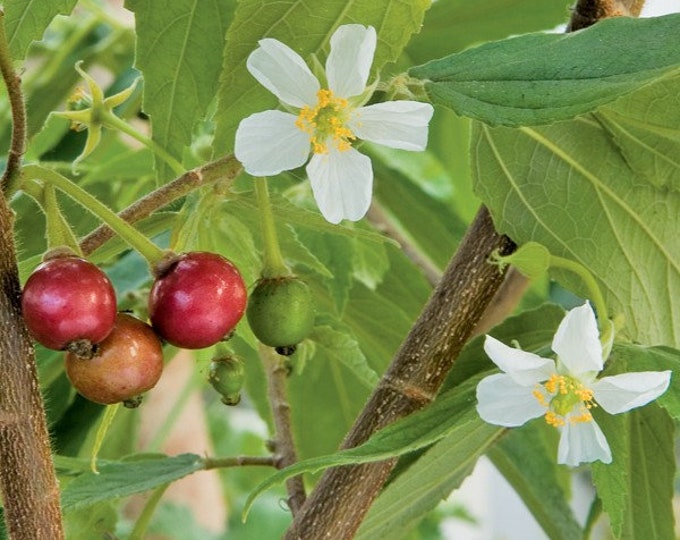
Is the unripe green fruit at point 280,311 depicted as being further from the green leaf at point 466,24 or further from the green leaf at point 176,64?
the green leaf at point 466,24

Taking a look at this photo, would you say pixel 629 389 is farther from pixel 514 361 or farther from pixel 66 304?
pixel 66 304

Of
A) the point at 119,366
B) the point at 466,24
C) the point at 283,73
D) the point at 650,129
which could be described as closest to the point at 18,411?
the point at 119,366

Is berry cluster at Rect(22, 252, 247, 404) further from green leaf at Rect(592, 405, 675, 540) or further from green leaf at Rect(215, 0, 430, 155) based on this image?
green leaf at Rect(592, 405, 675, 540)

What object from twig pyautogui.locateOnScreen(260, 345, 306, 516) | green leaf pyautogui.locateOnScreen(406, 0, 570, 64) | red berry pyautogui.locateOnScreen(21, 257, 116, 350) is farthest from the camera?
green leaf pyautogui.locateOnScreen(406, 0, 570, 64)

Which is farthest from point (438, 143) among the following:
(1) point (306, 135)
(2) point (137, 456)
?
(1) point (306, 135)

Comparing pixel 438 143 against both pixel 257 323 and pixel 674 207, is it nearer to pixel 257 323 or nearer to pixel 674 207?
pixel 674 207

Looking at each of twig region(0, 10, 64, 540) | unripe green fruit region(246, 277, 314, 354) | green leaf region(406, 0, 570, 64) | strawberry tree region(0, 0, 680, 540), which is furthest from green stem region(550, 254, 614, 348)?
green leaf region(406, 0, 570, 64)

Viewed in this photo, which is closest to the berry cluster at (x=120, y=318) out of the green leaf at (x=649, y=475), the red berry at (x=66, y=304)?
the red berry at (x=66, y=304)
